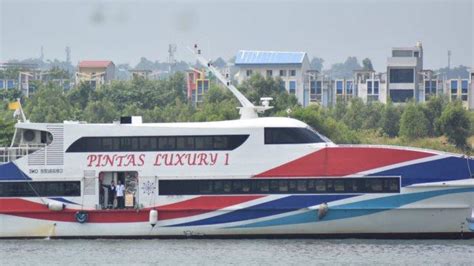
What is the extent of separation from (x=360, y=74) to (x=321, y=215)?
302 ft

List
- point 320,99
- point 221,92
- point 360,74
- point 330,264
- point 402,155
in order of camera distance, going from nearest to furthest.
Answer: point 330,264 < point 402,155 < point 221,92 < point 320,99 < point 360,74

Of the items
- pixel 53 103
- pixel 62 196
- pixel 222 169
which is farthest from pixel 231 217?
pixel 53 103

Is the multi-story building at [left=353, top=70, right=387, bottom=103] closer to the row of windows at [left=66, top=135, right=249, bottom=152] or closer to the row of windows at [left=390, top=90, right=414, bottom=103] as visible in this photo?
the row of windows at [left=390, top=90, right=414, bottom=103]

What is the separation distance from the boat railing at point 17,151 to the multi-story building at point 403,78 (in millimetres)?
79076

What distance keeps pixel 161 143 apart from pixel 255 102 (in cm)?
3618

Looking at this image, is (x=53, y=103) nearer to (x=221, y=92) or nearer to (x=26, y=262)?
(x=221, y=92)

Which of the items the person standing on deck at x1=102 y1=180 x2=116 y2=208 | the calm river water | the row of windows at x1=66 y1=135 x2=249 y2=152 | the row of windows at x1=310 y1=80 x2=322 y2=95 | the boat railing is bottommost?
the calm river water

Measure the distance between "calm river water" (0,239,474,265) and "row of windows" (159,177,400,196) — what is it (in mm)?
1365

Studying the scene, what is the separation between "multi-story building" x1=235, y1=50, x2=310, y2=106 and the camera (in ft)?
404

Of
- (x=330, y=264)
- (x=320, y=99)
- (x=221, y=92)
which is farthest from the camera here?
(x=320, y=99)

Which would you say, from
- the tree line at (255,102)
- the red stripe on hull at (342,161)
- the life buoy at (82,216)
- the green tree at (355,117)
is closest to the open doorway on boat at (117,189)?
the life buoy at (82,216)

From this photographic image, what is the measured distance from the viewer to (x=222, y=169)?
44000 mm

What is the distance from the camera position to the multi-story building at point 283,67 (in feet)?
404

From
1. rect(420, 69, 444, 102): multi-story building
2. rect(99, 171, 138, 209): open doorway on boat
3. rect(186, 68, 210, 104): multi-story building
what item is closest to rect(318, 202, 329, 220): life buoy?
rect(99, 171, 138, 209): open doorway on boat
